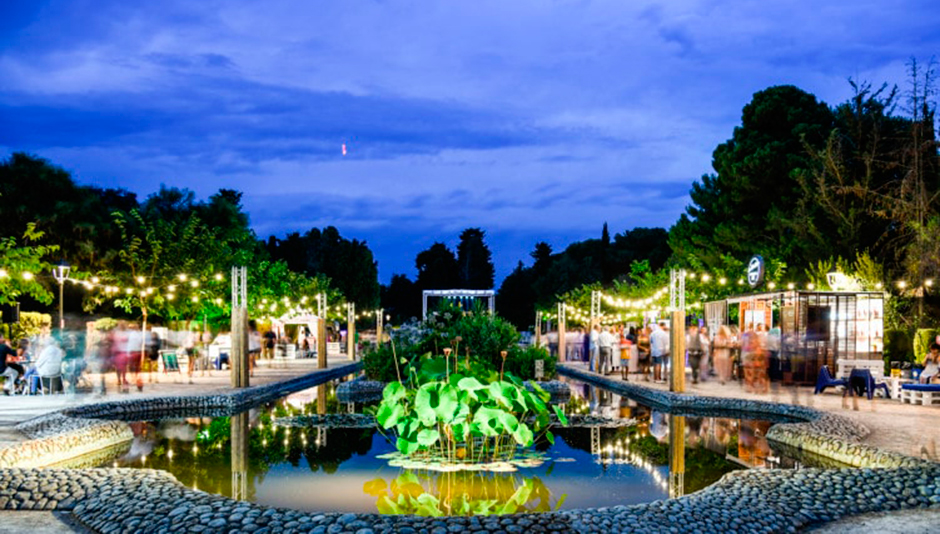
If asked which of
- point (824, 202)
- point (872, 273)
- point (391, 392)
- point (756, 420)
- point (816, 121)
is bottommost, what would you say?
point (756, 420)

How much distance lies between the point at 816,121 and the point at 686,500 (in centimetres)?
3297

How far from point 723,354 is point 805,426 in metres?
8.74

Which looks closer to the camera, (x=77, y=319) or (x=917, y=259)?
(x=917, y=259)

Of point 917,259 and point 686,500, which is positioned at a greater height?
point 917,259

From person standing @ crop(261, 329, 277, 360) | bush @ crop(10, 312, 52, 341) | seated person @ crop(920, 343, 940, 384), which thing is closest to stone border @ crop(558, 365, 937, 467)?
seated person @ crop(920, 343, 940, 384)

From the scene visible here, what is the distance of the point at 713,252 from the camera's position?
124 feet

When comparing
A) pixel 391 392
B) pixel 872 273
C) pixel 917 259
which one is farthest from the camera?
pixel 872 273

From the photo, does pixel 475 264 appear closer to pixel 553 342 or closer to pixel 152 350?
pixel 553 342

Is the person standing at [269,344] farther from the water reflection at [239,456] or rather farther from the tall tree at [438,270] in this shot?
the tall tree at [438,270]

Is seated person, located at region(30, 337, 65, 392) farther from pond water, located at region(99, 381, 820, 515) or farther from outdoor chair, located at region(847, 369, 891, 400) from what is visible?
outdoor chair, located at region(847, 369, 891, 400)

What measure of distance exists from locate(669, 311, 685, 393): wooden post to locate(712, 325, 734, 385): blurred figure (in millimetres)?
Result: 3831

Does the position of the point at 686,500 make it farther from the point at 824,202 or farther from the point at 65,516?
the point at 824,202

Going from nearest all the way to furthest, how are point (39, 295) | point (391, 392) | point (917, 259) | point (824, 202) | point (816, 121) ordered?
point (391, 392) → point (39, 295) → point (917, 259) → point (824, 202) → point (816, 121)

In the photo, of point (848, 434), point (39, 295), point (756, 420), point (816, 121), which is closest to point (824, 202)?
point (816, 121)
